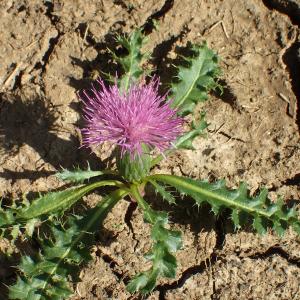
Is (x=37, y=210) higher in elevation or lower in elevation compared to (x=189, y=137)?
lower

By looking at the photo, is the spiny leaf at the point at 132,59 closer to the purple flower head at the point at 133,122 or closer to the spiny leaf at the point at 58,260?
the purple flower head at the point at 133,122

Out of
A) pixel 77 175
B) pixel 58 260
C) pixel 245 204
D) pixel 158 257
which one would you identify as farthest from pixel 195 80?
pixel 58 260

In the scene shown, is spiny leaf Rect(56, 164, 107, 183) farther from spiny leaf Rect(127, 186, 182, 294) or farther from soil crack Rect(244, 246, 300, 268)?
soil crack Rect(244, 246, 300, 268)

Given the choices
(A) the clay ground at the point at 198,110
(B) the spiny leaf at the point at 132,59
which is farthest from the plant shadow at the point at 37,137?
(B) the spiny leaf at the point at 132,59

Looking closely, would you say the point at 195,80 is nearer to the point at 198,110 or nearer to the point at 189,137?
the point at 198,110

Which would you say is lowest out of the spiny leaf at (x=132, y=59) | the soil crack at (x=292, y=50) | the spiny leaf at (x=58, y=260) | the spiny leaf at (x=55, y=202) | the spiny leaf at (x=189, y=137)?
the spiny leaf at (x=58, y=260)

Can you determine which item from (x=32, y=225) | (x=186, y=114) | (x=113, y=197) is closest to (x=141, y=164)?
(x=113, y=197)

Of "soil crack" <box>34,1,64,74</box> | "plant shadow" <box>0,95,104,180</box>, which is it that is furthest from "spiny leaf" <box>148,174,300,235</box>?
"soil crack" <box>34,1,64,74</box>

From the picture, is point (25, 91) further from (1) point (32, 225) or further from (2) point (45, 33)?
(1) point (32, 225)
